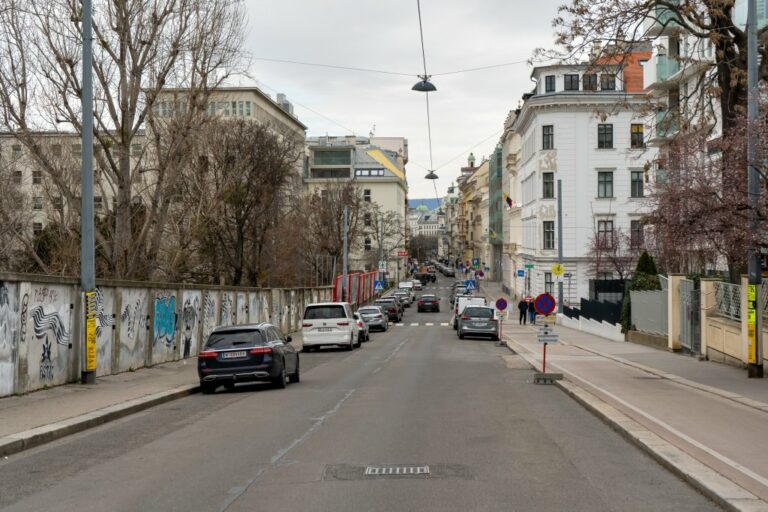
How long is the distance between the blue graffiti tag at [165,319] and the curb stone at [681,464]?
13561mm

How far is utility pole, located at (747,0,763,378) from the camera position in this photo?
1788 cm

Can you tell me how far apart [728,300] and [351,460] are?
15999 mm

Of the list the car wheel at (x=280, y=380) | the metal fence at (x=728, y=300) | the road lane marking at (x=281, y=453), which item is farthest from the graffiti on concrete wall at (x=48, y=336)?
the metal fence at (x=728, y=300)

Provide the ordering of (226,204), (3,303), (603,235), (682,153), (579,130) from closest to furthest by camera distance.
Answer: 1. (3,303)
2. (682,153)
3. (226,204)
4. (603,235)
5. (579,130)

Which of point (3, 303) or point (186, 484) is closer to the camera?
point (186, 484)

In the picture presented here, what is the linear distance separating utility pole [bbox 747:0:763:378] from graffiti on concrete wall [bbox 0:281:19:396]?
1395 centimetres

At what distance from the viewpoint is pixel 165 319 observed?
25594mm

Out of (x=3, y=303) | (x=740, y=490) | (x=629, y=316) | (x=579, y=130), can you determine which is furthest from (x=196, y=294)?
(x=579, y=130)

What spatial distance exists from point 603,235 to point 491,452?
182ft

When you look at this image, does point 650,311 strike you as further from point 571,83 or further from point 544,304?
point 571,83

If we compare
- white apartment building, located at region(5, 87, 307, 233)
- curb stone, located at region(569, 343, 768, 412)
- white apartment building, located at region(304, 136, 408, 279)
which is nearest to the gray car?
curb stone, located at region(569, 343, 768, 412)

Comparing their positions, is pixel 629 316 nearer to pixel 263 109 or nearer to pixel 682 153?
pixel 682 153

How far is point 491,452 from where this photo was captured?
10492mm

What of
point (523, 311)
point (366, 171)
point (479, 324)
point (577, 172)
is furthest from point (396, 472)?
point (366, 171)
